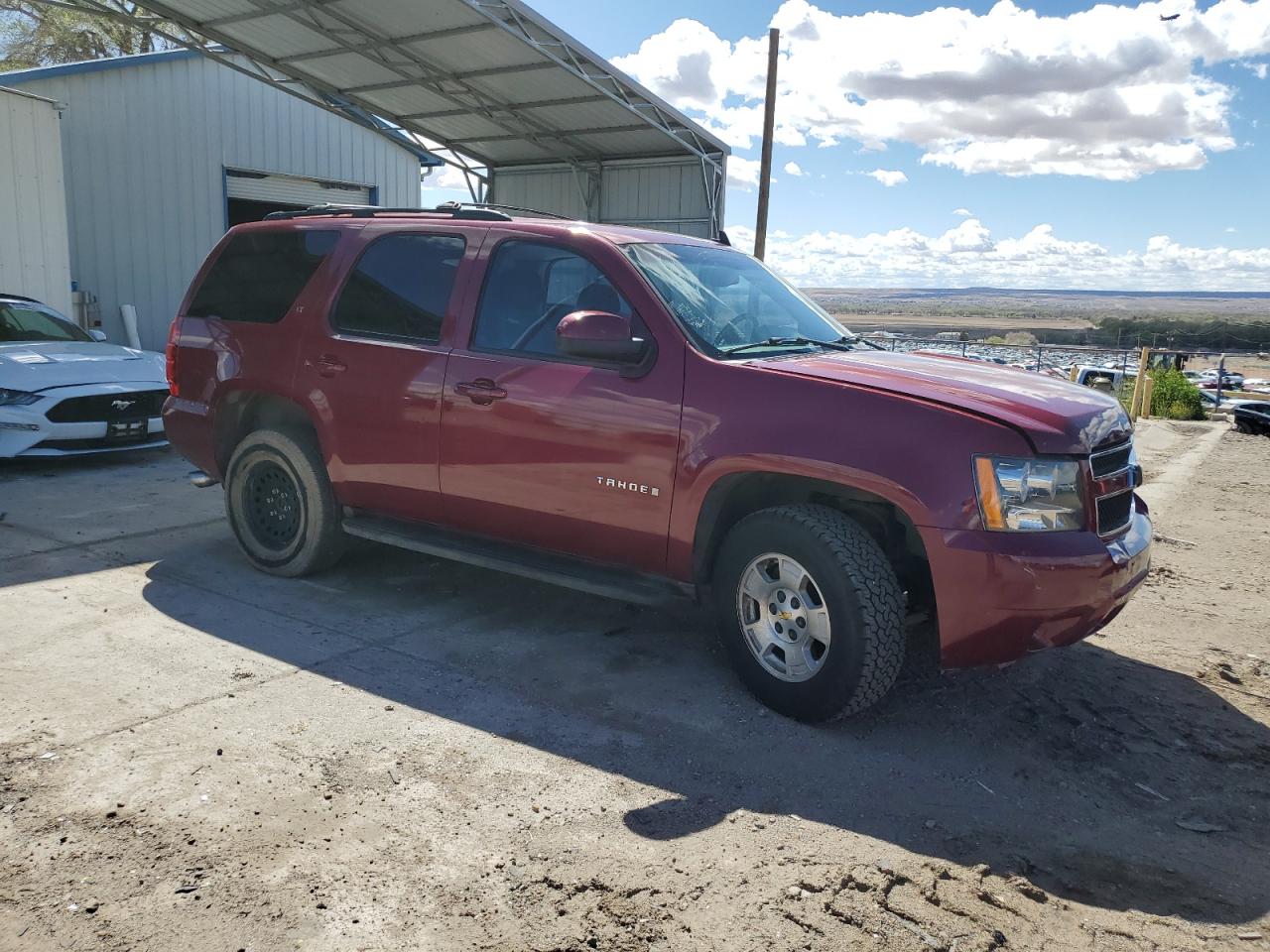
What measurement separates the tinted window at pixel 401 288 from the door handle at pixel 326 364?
16 cm

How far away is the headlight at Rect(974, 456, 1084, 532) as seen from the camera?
3.42 meters

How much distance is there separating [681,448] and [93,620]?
3046 mm

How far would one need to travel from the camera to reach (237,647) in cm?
452

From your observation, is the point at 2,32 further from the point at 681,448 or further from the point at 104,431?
the point at 681,448

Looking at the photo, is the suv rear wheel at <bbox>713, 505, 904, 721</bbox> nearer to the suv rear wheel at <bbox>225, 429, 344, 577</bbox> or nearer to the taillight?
the suv rear wheel at <bbox>225, 429, 344, 577</bbox>

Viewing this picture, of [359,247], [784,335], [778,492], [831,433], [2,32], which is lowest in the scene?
[778,492]

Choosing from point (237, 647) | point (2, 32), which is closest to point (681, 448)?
point (237, 647)

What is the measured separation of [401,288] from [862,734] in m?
3.04

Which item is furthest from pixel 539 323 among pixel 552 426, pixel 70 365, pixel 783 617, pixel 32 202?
pixel 32 202

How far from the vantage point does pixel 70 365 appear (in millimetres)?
8703

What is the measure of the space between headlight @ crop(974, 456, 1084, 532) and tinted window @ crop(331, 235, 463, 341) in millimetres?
2629

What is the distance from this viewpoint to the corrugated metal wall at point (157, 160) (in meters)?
14.7

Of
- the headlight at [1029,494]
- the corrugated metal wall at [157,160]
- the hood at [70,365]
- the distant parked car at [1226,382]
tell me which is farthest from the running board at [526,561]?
the distant parked car at [1226,382]

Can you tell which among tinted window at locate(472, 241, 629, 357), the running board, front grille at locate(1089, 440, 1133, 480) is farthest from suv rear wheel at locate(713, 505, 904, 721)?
tinted window at locate(472, 241, 629, 357)
